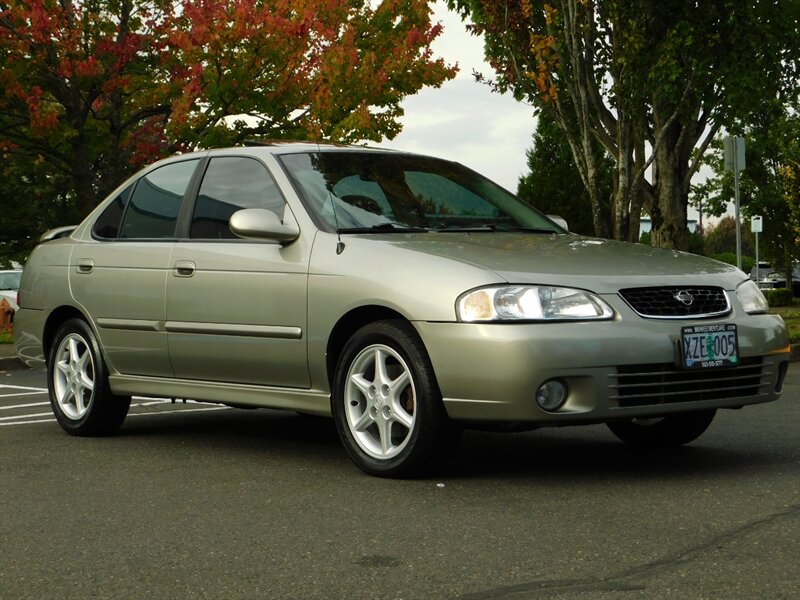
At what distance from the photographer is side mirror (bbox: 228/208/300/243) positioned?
647cm

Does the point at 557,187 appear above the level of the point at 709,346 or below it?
above

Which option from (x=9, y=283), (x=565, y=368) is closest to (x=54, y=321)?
(x=565, y=368)

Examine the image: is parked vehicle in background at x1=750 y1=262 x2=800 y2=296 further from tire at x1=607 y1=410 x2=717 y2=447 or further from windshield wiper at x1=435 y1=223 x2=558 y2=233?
windshield wiper at x1=435 y1=223 x2=558 y2=233

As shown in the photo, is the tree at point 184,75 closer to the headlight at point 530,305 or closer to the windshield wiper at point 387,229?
the windshield wiper at point 387,229

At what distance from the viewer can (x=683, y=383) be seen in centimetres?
590

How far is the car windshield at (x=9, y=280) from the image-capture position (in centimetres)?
2845

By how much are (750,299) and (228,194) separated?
2850 mm

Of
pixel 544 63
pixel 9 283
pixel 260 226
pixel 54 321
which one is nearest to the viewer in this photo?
pixel 260 226

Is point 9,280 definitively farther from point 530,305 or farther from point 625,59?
point 530,305

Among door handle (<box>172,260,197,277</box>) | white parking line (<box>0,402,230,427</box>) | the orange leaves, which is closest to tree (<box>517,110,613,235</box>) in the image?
the orange leaves

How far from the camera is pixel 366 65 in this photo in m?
21.1

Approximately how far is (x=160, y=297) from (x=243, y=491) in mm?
1808

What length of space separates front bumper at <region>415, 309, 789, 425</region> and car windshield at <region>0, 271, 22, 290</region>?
24125mm

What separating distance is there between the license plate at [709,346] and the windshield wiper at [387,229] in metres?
1.46
